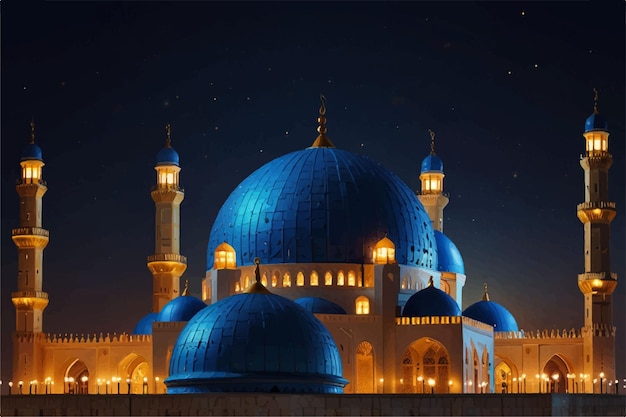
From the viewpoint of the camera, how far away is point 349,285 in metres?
50.4

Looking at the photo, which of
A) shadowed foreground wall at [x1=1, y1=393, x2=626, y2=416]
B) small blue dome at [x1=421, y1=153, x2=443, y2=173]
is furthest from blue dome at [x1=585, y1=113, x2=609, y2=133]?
→ shadowed foreground wall at [x1=1, y1=393, x2=626, y2=416]

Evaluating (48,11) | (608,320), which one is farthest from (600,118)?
(48,11)

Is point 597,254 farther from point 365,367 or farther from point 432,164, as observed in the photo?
point 365,367

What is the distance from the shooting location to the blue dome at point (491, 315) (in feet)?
180

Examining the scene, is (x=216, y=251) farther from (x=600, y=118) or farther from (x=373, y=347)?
(x=600, y=118)

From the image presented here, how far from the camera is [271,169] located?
173 feet

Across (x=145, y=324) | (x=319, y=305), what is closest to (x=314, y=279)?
(x=319, y=305)

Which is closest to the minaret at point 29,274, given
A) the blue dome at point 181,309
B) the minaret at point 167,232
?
the minaret at point 167,232

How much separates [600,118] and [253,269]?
43.5 feet

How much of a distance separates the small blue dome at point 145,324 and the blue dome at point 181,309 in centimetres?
335

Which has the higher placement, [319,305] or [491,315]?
[491,315]

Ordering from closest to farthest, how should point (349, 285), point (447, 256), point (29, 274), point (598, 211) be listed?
point (349, 285) → point (598, 211) → point (29, 274) → point (447, 256)

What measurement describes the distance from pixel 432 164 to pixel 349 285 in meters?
8.94

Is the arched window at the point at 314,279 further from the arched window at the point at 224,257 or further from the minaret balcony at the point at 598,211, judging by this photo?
the minaret balcony at the point at 598,211
